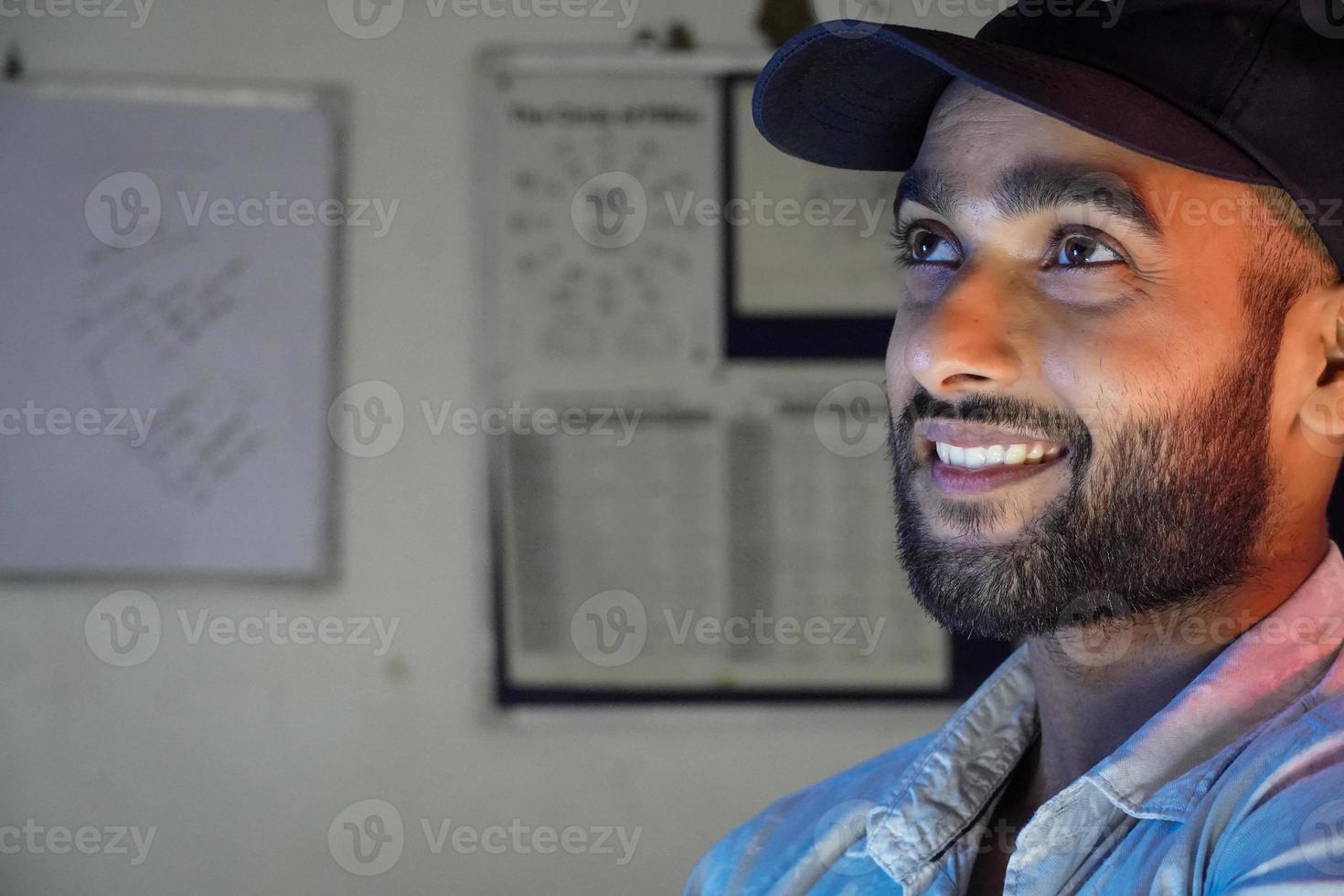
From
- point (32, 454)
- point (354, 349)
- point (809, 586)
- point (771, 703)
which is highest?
point (354, 349)

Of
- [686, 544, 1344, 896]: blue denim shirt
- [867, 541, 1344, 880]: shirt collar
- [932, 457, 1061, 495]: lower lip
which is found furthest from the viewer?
[932, 457, 1061, 495]: lower lip

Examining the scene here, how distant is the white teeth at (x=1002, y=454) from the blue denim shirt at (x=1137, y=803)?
0.17 metres

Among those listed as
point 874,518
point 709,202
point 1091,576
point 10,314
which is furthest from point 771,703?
point 10,314

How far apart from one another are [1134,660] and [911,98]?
471 millimetres

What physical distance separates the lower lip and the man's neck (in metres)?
0.12

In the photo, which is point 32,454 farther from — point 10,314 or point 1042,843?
point 1042,843

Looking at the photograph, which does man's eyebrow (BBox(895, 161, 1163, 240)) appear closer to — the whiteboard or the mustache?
the mustache

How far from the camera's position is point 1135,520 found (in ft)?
2.78

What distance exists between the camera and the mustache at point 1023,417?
84cm

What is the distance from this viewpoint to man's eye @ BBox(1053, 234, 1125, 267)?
850mm

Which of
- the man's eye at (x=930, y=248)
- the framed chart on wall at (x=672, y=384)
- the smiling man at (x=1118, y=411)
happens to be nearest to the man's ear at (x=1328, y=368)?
the smiling man at (x=1118, y=411)

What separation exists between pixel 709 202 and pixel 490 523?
1.94 feet

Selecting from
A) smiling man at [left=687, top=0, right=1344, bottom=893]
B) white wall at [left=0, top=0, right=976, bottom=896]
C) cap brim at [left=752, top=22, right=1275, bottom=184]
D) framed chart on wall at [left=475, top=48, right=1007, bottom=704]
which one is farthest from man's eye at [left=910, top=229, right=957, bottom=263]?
white wall at [left=0, top=0, right=976, bottom=896]

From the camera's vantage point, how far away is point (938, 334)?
0.86 metres
